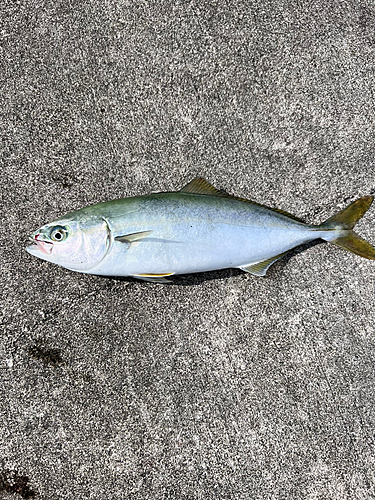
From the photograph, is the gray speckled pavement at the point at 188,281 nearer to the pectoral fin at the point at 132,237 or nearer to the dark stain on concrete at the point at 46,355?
the dark stain on concrete at the point at 46,355

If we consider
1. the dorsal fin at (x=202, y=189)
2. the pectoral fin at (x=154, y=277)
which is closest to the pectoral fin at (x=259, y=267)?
the dorsal fin at (x=202, y=189)

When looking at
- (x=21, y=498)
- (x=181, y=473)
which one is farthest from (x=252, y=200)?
(x=21, y=498)

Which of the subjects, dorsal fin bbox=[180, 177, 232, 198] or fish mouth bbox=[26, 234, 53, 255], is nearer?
fish mouth bbox=[26, 234, 53, 255]

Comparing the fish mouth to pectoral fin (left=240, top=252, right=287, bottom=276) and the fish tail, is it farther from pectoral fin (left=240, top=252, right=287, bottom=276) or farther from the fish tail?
the fish tail

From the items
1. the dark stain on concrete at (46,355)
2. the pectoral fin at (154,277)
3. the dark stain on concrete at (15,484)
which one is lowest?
the dark stain on concrete at (15,484)

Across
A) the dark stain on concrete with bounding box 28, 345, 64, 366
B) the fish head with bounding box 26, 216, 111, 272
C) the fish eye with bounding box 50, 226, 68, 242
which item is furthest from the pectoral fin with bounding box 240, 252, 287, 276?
the dark stain on concrete with bounding box 28, 345, 64, 366

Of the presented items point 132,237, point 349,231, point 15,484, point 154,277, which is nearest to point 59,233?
point 132,237

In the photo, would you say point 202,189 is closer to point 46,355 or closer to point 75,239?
point 75,239

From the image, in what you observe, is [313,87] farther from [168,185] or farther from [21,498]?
[21,498]
